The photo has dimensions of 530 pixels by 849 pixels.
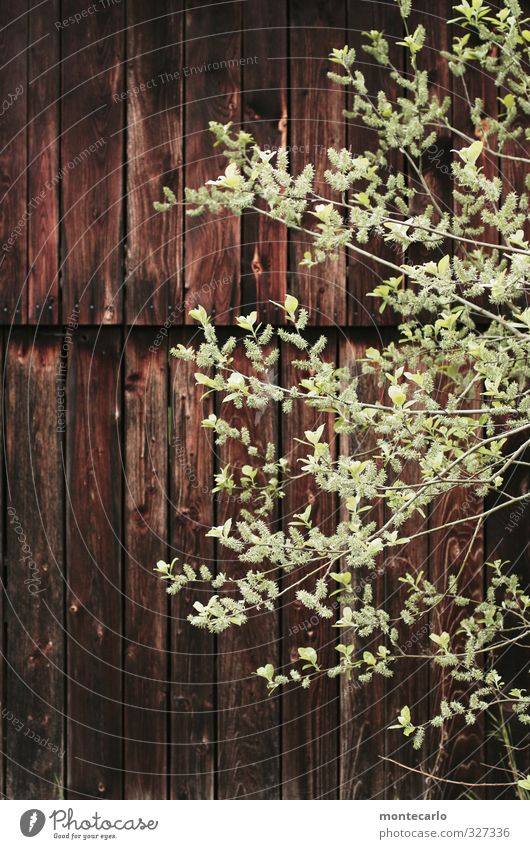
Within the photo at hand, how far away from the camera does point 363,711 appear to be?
276cm

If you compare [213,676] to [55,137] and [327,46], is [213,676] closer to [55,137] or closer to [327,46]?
[55,137]

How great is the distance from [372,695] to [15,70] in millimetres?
2463

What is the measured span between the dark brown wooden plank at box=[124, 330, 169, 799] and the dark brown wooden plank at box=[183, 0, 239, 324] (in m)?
0.30

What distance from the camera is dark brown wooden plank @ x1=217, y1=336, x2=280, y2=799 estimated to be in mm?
2730

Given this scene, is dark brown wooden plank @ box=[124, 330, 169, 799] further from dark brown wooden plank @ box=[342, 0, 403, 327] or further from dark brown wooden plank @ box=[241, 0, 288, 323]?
dark brown wooden plank @ box=[342, 0, 403, 327]

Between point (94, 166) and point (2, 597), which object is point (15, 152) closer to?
point (94, 166)

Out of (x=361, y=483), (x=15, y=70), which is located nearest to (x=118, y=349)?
(x=15, y=70)

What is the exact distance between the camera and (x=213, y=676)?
108 inches

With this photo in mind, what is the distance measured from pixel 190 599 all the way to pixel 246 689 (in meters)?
0.36

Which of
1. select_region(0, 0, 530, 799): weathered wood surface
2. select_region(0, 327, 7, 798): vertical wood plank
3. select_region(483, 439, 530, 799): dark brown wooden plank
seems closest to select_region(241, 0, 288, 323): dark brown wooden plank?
select_region(0, 0, 530, 799): weathered wood surface
